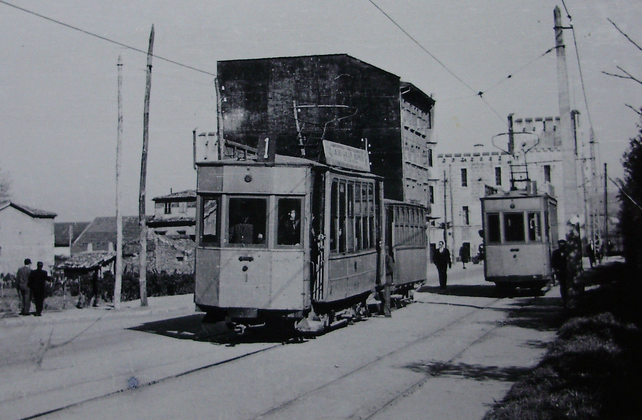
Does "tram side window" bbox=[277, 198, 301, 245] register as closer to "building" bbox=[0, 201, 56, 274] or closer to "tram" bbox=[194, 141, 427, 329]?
"tram" bbox=[194, 141, 427, 329]

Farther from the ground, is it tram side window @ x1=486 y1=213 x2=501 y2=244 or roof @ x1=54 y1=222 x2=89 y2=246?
roof @ x1=54 y1=222 x2=89 y2=246

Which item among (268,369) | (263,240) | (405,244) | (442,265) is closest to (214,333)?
(263,240)

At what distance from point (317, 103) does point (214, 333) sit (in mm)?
31954

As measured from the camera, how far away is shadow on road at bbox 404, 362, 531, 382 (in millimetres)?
9219

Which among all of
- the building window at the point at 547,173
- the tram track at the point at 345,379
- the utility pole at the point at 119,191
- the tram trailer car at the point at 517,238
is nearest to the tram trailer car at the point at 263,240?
the tram track at the point at 345,379

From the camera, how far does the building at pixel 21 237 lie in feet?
170

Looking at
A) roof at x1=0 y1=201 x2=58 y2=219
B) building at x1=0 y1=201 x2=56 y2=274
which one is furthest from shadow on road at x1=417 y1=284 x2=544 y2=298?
roof at x1=0 y1=201 x2=58 y2=219

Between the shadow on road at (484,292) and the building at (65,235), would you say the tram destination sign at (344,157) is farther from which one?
the building at (65,235)

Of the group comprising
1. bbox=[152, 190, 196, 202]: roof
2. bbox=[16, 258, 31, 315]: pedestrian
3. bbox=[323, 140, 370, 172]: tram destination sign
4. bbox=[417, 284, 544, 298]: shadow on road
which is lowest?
bbox=[417, 284, 544, 298]: shadow on road

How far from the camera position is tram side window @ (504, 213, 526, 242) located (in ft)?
73.9

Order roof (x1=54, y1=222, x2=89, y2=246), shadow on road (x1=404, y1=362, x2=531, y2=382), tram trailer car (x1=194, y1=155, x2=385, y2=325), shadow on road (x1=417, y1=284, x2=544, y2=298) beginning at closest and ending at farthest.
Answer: shadow on road (x1=404, y1=362, x2=531, y2=382)
tram trailer car (x1=194, y1=155, x2=385, y2=325)
shadow on road (x1=417, y1=284, x2=544, y2=298)
roof (x1=54, y1=222, x2=89, y2=246)

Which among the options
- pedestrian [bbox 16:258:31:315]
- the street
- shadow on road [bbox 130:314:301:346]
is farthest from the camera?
pedestrian [bbox 16:258:31:315]

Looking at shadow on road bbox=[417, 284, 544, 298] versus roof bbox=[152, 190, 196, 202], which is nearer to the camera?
shadow on road bbox=[417, 284, 544, 298]

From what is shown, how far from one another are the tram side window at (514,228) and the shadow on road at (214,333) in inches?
425
